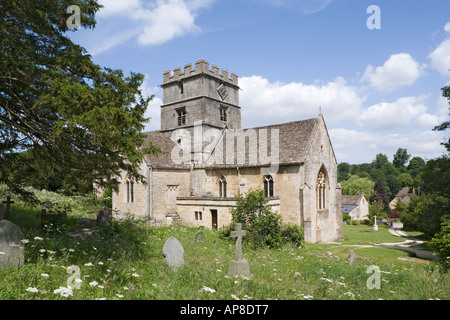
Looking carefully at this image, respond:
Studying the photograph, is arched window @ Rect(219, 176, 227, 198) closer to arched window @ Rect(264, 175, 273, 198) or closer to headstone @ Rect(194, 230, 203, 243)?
arched window @ Rect(264, 175, 273, 198)

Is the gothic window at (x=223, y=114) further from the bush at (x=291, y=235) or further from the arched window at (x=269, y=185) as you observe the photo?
the bush at (x=291, y=235)

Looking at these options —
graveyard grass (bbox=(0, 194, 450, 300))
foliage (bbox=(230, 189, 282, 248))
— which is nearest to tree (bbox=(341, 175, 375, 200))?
foliage (bbox=(230, 189, 282, 248))

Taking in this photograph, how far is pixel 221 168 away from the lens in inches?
1116

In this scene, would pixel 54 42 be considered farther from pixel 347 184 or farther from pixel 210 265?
pixel 347 184

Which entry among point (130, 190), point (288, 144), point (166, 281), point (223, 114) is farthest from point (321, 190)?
point (166, 281)

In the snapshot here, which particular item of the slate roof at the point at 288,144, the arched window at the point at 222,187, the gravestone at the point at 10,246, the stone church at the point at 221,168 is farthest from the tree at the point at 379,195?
the gravestone at the point at 10,246

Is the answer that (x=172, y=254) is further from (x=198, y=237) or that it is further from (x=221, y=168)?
(x=221, y=168)

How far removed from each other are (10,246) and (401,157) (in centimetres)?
15263

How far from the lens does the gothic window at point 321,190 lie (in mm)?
26750

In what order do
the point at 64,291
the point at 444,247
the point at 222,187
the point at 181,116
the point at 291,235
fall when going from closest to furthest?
the point at 64,291
the point at 444,247
the point at 291,235
the point at 222,187
the point at 181,116

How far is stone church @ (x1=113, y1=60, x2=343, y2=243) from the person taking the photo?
81.8 feet

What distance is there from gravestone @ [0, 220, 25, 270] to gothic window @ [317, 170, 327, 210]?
23.6 metres

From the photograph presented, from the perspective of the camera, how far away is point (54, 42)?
340 inches

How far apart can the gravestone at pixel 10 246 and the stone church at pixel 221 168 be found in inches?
595
